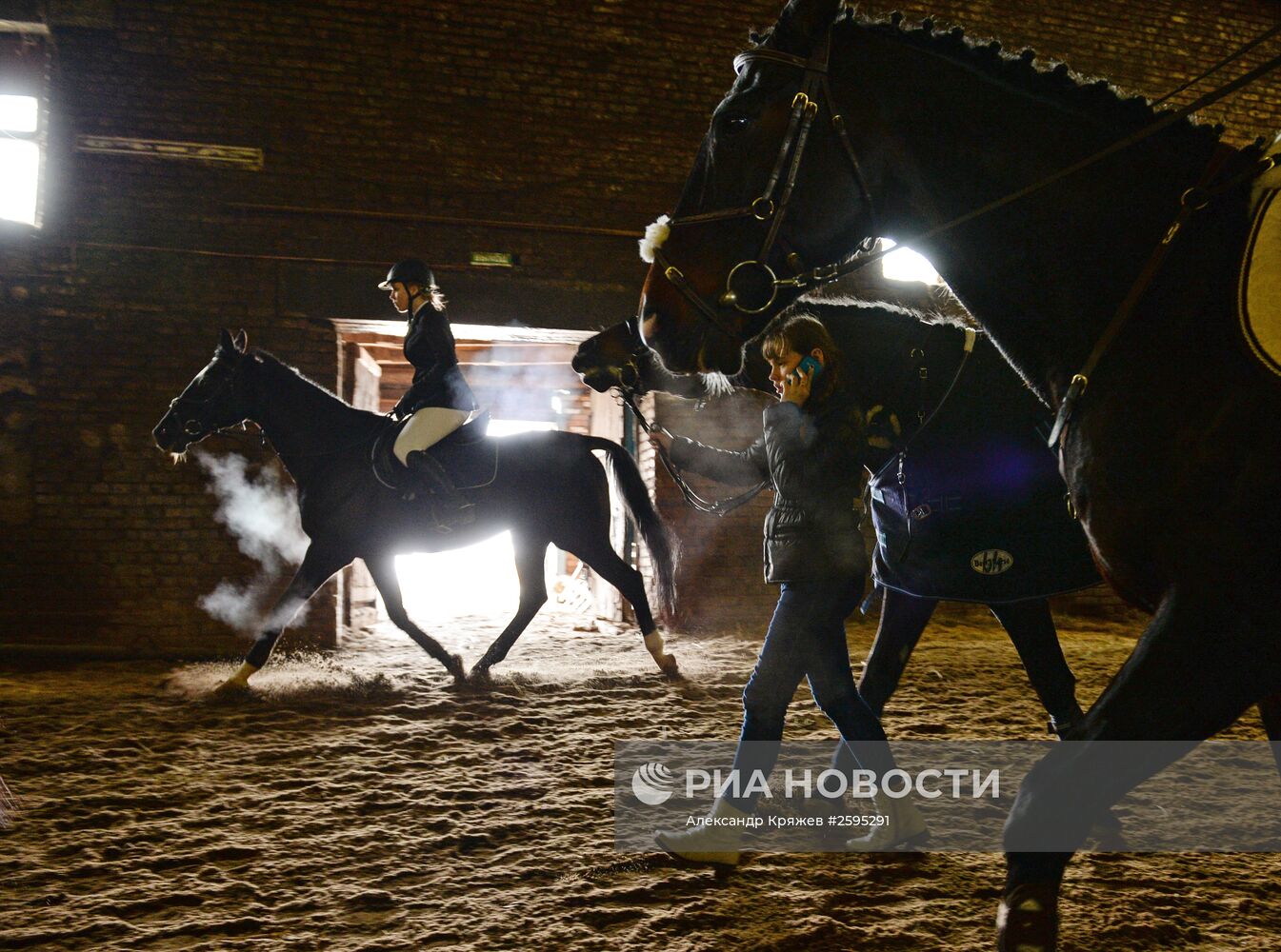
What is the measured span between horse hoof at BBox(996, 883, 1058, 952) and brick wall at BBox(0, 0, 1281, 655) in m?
6.28

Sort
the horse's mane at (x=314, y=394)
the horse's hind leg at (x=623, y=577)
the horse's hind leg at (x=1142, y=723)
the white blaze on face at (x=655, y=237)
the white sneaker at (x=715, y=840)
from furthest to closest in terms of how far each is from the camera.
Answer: the horse's hind leg at (x=623, y=577), the horse's mane at (x=314, y=394), the white sneaker at (x=715, y=840), the white blaze on face at (x=655, y=237), the horse's hind leg at (x=1142, y=723)

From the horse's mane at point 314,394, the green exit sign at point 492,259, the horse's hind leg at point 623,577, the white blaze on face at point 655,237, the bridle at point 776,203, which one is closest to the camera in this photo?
the bridle at point 776,203

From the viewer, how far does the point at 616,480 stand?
5910 millimetres

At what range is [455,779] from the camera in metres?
3.35

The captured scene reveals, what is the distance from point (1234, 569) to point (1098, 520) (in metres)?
0.24

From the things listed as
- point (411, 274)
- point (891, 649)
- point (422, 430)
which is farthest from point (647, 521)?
point (891, 649)

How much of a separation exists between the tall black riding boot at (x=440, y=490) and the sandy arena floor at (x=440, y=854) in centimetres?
131

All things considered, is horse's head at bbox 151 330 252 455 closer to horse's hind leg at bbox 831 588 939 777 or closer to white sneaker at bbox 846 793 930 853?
horse's hind leg at bbox 831 588 939 777

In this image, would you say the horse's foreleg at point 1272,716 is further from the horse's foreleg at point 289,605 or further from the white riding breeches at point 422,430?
the horse's foreleg at point 289,605

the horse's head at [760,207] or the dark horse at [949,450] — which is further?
the dark horse at [949,450]

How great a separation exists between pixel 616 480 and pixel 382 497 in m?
1.81

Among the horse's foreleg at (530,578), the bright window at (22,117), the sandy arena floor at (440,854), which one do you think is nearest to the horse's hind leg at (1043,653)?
the sandy arena floor at (440,854)

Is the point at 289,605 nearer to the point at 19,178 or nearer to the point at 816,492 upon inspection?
the point at 816,492

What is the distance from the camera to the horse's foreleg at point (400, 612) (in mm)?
5340
